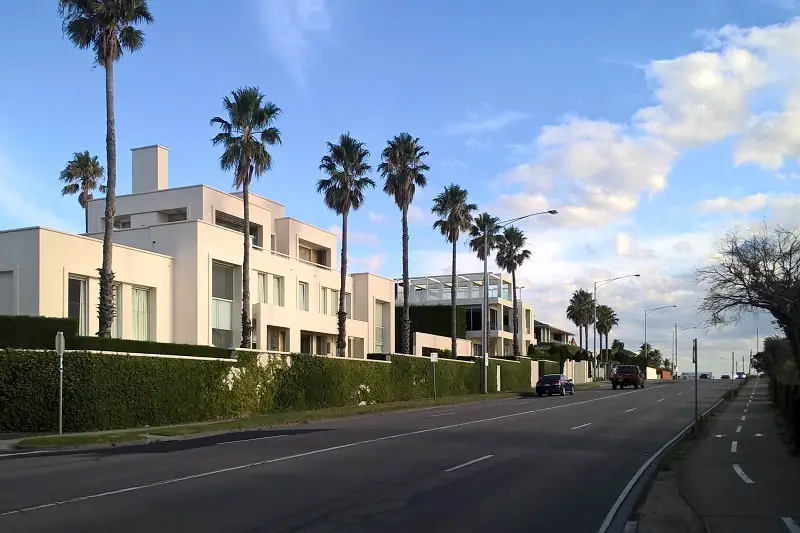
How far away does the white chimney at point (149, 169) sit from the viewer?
151ft

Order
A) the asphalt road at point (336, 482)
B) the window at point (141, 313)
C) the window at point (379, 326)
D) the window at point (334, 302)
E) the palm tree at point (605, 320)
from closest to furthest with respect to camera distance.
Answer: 1. the asphalt road at point (336, 482)
2. the window at point (141, 313)
3. the window at point (334, 302)
4. the window at point (379, 326)
5. the palm tree at point (605, 320)

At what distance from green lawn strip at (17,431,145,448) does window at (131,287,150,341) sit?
12.9 meters

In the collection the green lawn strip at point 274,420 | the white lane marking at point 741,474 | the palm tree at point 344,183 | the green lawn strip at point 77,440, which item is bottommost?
the green lawn strip at point 274,420

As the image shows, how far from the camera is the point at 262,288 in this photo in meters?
Answer: 45.4

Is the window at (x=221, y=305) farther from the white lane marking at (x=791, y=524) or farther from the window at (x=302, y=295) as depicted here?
the white lane marking at (x=791, y=524)

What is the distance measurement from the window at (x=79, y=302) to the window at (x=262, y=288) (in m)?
12.4

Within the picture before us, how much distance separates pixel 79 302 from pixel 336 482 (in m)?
23.7

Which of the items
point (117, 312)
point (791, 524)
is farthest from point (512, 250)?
point (791, 524)

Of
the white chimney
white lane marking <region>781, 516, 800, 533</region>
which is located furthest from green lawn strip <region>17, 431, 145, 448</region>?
the white chimney

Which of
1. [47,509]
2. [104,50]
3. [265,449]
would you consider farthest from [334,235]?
[47,509]

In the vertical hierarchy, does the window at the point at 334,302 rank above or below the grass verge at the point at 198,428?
above

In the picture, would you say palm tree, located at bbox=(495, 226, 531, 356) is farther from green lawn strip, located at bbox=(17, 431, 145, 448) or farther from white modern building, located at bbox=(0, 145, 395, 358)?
green lawn strip, located at bbox=(17, 431, 145, 448)

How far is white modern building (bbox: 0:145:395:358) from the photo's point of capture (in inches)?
1236

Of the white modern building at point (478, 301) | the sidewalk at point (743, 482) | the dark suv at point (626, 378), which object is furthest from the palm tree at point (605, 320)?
the sidewalk at point (743, 482)
